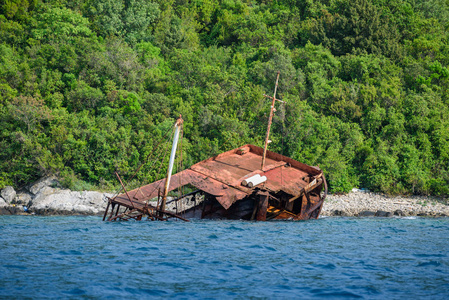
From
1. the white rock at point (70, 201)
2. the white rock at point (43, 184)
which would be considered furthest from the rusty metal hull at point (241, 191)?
the white rock at point (43, 184)

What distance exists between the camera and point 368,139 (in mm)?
37375

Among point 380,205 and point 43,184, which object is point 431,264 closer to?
point 380,205

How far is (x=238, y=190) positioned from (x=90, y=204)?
40.6 feet

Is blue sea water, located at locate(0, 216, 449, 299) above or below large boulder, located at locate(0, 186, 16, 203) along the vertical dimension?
above

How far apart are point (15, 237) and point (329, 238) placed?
424 inches

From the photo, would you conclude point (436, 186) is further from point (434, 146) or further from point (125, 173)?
point (125, 173)

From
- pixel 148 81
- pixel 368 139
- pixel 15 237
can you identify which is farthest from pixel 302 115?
pixel 15 237

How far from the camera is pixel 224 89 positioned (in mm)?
39562

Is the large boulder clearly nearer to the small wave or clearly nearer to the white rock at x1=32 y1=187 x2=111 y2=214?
the white rock at x1=32 y1=187 x2=111 y2=214

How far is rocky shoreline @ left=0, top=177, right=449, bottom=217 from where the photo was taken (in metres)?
27.4

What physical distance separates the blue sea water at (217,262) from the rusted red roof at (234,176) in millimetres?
1338

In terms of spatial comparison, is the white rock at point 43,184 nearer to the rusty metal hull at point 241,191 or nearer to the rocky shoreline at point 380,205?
the rusty metal hull at point 241,191

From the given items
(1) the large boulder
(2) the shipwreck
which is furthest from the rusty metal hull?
(1) the large boulder

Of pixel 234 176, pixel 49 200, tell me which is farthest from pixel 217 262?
pixel 49 200
